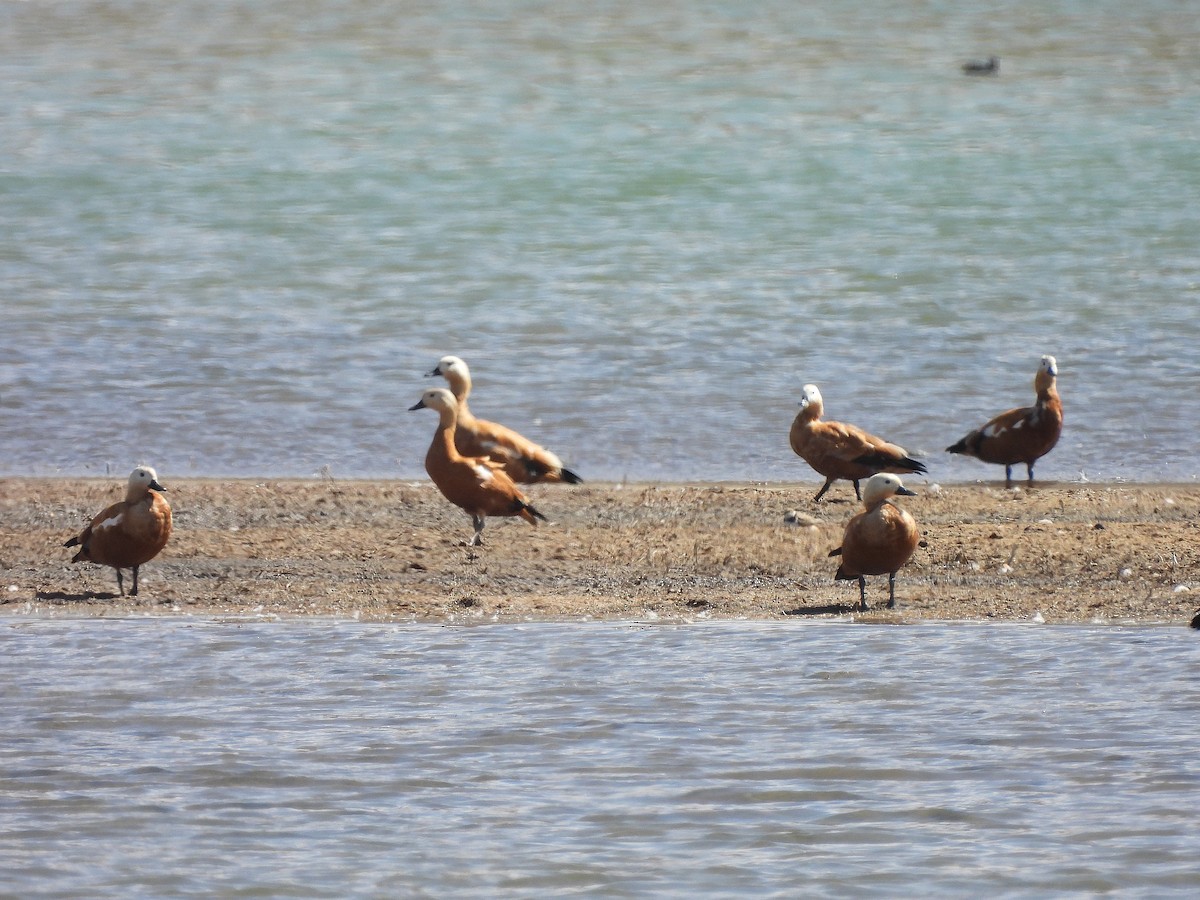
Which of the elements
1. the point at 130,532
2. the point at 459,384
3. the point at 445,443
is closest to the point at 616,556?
the point at 445,443

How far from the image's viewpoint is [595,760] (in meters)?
7.61

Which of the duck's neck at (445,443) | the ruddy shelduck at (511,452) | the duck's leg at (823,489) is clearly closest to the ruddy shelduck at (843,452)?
the duck's leg at (823,489)

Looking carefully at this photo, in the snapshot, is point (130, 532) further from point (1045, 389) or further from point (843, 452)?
point (1045, 389)

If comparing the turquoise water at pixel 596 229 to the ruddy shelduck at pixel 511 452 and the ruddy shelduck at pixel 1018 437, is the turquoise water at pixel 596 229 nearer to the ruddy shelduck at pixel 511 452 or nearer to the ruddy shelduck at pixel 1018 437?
the ruddy shelduck at pixel 1018 437

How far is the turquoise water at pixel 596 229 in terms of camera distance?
50.6 feet

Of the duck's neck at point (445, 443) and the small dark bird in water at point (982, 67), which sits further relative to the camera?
the small dark bird in water at point (982, 67)

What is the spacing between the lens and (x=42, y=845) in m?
6.83

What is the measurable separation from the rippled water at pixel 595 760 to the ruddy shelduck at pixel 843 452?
2.78 m

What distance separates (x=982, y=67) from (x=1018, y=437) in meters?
24.5

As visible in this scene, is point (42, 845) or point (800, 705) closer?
point (42, 845)

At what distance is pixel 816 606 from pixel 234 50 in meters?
31.1

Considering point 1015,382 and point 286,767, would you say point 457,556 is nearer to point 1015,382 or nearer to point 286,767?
point 286,767

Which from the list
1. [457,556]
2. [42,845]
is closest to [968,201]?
[457,556]

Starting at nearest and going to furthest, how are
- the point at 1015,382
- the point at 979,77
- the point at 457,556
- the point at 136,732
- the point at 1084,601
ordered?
the point at 136,732, the point at 1084,601, the point at 457,556, the point at 1015,382, the point at 979,77
